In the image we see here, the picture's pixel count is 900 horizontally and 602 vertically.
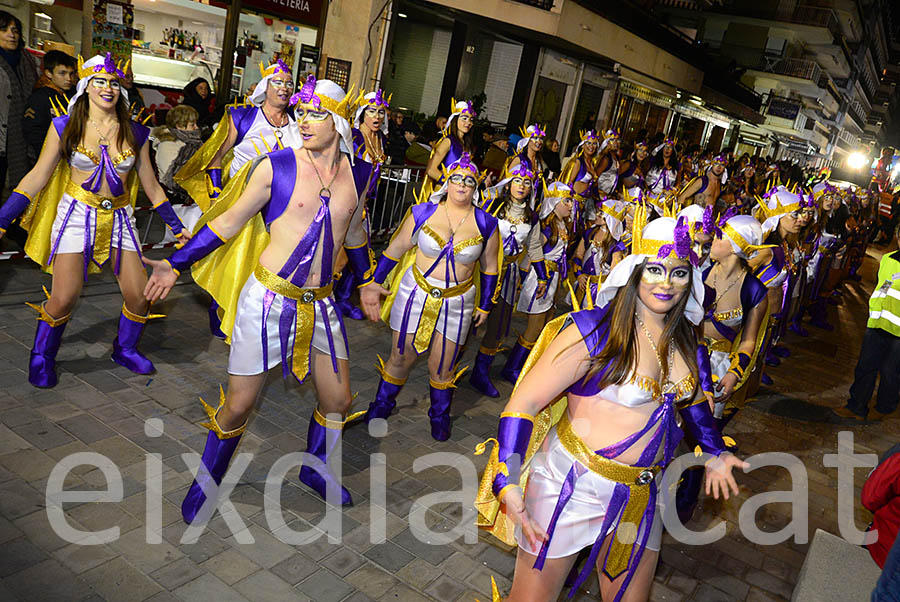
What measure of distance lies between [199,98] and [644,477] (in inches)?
379

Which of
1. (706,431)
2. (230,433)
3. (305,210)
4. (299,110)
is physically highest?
(299,110)

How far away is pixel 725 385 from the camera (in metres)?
4.70

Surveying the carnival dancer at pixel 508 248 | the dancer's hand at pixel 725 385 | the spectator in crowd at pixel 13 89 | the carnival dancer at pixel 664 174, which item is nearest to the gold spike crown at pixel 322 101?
the carnival dancer at pixel 508 248

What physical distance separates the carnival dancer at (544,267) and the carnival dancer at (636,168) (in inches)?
252

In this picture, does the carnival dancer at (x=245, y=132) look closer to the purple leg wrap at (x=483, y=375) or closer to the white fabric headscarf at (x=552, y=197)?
the purple leg wrap at (x=483, y=375)

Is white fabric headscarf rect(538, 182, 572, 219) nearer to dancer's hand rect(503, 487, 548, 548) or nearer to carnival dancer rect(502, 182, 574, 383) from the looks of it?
carnival dancer rect(502, 182, 574, 383)

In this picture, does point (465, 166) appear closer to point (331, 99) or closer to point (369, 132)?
point (331, 99)

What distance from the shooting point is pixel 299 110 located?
12.7 ft

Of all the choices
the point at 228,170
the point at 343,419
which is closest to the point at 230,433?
the point at 343,419

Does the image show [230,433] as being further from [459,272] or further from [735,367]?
[735,367]

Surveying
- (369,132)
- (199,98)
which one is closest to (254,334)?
(369,132)

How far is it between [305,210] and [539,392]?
1.69m

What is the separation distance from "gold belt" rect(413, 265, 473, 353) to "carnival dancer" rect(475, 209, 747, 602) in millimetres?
2343

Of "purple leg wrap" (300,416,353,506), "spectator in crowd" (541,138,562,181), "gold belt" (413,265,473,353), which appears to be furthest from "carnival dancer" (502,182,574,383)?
"spectator in crowd" (541,138,562,181)
